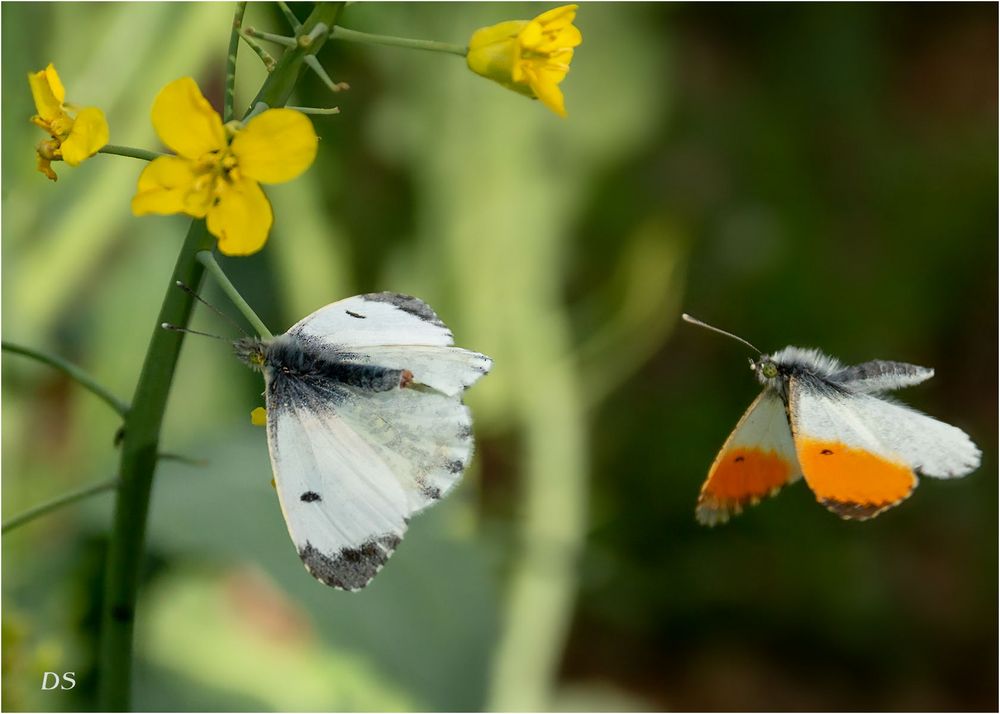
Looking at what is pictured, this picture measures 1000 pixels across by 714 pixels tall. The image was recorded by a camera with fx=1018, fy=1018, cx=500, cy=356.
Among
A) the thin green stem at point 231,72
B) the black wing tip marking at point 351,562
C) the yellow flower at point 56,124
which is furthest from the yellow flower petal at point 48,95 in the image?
the black wing tip marking at point 351,562

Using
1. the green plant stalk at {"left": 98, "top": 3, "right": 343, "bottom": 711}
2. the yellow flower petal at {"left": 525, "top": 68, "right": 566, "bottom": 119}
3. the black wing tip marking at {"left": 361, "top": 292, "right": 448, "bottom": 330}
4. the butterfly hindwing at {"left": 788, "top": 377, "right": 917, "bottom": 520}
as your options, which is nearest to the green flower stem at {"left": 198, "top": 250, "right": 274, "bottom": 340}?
the green plant stalk at {"left": 98, "top": 3, "right": 343, "bottom": 711}

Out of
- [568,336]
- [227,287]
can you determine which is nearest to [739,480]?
[227,287]

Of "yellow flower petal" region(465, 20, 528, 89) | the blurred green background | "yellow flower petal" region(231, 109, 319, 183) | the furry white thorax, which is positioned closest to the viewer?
"yellow flower petal" region(231, 109, 319, 183)

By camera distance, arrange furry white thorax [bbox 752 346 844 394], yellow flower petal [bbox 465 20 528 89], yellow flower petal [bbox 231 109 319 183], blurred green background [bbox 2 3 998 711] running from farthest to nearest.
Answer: blurred green background [bbox 2 3 998 711] < furry white thorax [bbox 752 346 844 394] < yellow flower petal [bbox 465 20 528 89] < yellow flower petal [bbox 231 109 319 183]

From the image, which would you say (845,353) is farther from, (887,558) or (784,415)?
(784,415)

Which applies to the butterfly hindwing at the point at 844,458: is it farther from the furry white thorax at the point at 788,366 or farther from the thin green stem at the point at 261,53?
the thin green stem at the point at 261,53

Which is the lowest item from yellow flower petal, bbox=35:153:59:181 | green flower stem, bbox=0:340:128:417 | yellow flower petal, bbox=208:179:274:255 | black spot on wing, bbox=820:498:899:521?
green flower stem, bbox=0:340:128:417

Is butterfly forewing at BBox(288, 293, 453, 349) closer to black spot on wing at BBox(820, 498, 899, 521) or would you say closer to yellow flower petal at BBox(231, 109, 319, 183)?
yellow flower petal at BBox(231, 109, 319, 183)
